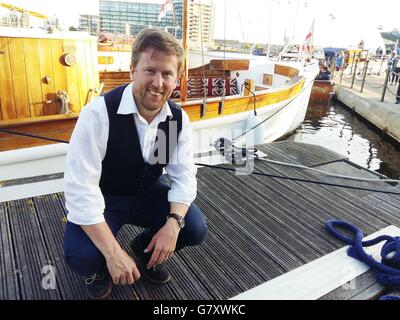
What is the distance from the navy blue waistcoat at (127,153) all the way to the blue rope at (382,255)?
162 cm

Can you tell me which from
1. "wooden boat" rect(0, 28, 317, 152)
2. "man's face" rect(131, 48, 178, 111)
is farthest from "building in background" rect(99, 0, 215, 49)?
"man's face" rect(131, 48, 178, 111)

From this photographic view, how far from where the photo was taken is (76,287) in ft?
6.40

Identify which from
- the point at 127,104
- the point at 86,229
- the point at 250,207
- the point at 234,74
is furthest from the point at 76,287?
the point at 234,74

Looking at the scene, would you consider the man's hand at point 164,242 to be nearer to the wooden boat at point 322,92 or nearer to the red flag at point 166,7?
the red flag at point 166,7

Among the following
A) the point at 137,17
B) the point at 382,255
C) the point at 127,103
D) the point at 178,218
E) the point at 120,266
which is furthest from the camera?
the point at 137,17

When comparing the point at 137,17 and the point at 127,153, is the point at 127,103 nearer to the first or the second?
the point at 127,153

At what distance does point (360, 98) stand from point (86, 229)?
43.1 ft

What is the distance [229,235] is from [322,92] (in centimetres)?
1290

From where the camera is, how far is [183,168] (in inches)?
77.8

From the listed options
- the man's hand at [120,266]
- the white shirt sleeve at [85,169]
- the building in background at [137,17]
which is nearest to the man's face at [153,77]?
the white shirt sleeve at [85,169]

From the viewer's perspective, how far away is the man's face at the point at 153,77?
166 centimetres

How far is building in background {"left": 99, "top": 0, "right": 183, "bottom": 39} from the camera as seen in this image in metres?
6.61

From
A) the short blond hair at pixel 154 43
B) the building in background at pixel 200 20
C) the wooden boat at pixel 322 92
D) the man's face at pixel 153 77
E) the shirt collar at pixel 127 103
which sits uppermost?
the building in background at pixel 200 20

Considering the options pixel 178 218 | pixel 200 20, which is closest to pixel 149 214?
pixel 178 218
